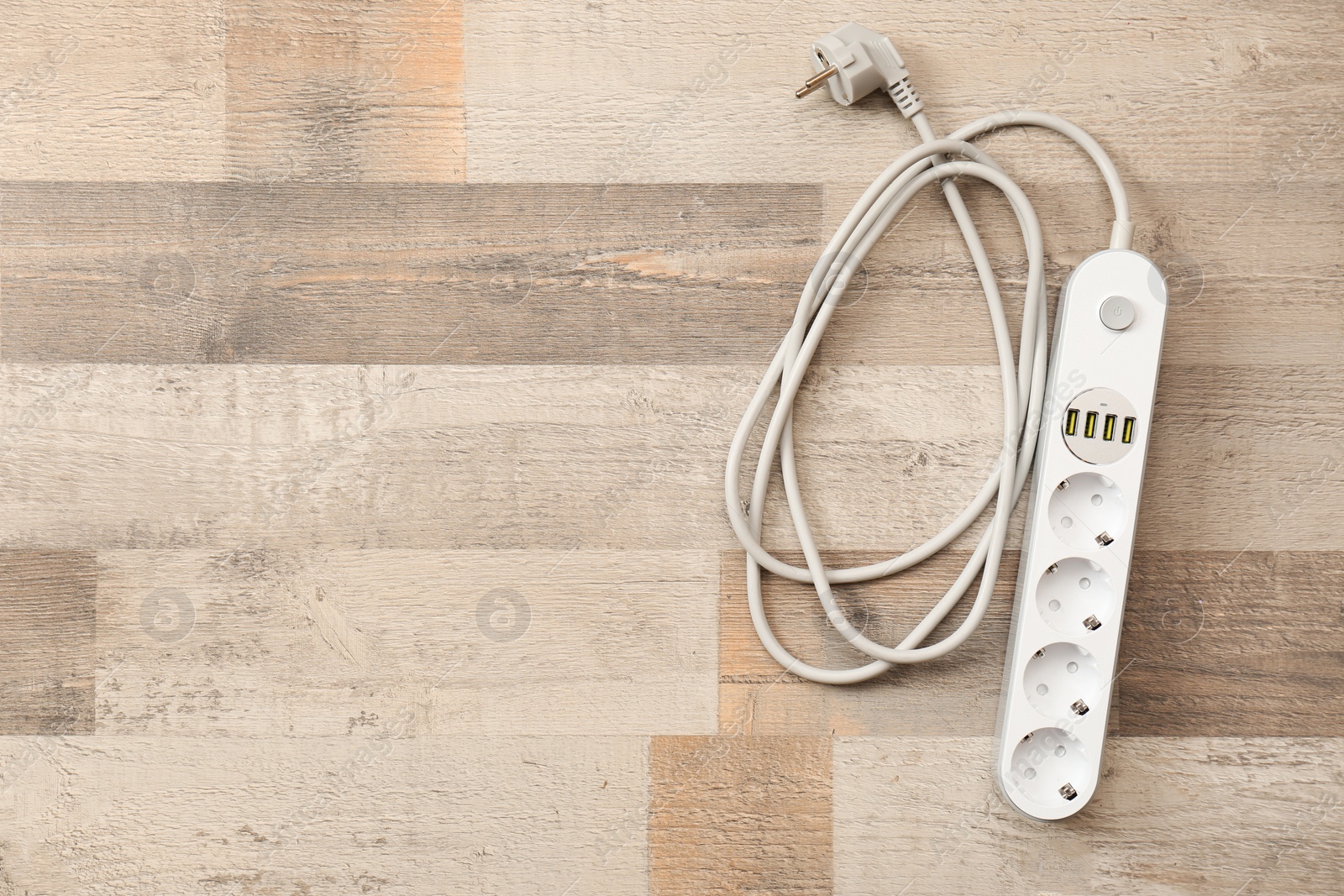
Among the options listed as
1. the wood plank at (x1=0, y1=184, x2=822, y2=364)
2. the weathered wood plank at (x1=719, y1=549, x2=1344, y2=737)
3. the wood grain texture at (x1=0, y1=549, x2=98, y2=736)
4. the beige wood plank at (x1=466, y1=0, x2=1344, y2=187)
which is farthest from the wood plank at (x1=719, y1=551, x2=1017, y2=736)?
the wood grain texture at (x1=0, y1=549, x2=98, y2=736)

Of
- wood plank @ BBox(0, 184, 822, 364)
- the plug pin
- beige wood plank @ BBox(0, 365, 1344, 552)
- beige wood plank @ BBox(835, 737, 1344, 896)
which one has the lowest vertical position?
beige wood plank @ BBox(835, 737, 1344, 896)

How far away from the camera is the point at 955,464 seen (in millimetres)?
622

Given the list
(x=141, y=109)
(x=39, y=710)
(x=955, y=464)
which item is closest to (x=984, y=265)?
(x=955, y=464)

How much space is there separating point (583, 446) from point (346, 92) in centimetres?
33

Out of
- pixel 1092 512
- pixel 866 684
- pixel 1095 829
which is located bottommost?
pixel 1095 829

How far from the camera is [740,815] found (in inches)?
24.1

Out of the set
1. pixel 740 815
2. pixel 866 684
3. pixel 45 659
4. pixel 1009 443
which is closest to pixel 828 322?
pixel 1009 443

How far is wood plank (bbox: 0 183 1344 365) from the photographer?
0.62m

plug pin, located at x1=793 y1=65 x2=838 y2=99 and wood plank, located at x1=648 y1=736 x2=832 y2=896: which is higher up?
plug pin, located at x1=793 y1=65 x2=838 y2=99

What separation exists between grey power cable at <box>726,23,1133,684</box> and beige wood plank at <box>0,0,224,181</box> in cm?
46

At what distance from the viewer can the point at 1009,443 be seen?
59cm

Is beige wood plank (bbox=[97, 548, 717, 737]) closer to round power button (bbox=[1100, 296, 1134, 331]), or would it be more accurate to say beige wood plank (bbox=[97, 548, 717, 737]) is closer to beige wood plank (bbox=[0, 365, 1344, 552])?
beige wood plank (bbox=[0, 365, 1344, 552])

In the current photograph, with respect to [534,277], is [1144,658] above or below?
below

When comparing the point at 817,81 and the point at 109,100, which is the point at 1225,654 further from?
the point at 109,100
